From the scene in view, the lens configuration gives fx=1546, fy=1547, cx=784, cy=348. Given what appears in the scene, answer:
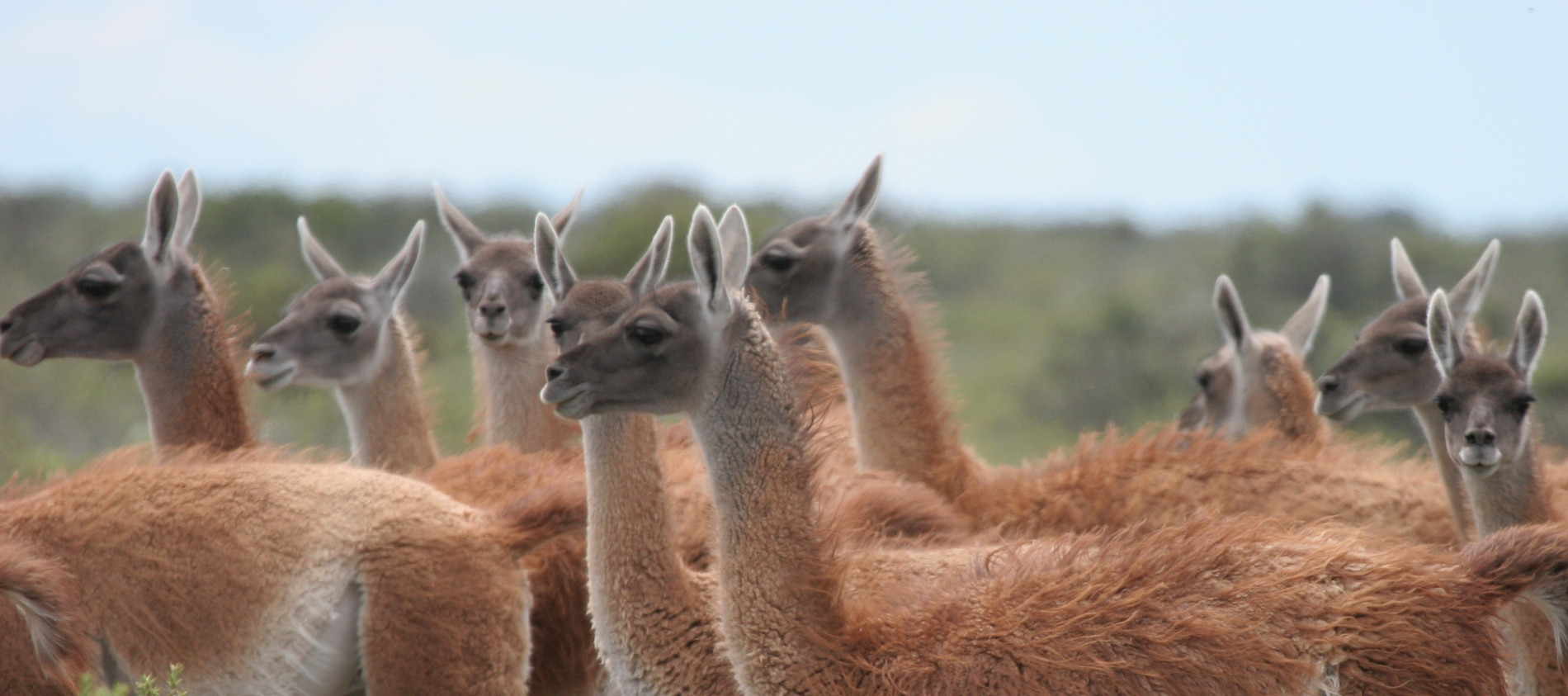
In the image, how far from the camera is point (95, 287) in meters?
6.58

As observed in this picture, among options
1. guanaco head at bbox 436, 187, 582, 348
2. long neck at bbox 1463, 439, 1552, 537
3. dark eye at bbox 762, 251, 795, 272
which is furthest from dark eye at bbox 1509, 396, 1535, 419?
guanaco head at bbox 436, 187, 582, 348

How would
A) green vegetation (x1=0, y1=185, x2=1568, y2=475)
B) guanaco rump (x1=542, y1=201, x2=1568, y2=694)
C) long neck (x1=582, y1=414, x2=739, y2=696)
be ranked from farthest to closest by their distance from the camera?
green vegetation (x1=0, y1=185, x2=1568, y2=475), long neck (x1=582, y1=414, x2=739, y2=696), guanaco rump (x1=542, y1=201, x2=1568, y2=694)

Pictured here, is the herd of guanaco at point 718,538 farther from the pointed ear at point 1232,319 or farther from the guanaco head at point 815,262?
the pointed ear at point 1232,319

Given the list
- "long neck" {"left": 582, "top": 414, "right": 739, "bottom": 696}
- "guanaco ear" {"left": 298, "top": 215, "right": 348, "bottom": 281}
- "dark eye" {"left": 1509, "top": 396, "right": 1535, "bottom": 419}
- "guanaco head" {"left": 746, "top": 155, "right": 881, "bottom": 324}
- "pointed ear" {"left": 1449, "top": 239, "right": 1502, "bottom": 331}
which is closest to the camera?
"long neck" {"left": 582, "top": 414, "right": 739, "bottom": 696}

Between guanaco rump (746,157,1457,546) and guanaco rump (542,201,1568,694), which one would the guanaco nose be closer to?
guanaco rump (542,201,1568,694)

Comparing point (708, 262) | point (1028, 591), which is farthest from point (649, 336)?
point (1028, 591)

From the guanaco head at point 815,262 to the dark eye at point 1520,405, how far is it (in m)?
3.01

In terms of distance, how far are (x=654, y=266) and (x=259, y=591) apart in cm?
165

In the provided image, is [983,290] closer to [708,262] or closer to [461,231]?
[461,231]

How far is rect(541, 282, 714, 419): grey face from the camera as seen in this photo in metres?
4.48

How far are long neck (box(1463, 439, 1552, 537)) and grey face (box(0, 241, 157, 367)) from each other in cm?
534

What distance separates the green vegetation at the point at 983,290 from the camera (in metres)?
15.4

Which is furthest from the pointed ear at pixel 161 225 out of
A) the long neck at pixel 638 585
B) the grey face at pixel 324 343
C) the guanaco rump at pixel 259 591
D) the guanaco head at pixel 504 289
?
the long neck at pixel 638 585

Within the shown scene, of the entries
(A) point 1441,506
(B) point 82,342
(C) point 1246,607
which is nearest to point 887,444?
(A) point 1441,506
